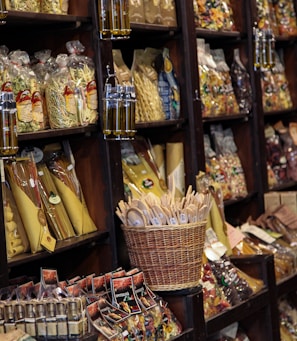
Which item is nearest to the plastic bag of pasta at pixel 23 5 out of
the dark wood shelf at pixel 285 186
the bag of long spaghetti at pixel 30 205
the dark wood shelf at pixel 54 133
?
the dark wood shelf at pixel 54 133

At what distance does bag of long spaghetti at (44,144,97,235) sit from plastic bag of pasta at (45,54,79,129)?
22 cm

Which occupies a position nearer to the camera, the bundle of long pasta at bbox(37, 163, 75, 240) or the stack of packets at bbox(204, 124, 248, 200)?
the bundle of long pasta at bbox(37, 163, 75, 240)

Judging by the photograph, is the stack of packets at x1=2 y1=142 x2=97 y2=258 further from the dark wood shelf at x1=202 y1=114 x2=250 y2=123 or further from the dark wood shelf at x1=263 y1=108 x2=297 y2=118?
the dark wood shelf at x1=263 y1=108 x2=297 y2=118

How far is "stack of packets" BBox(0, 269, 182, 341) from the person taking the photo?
2674 millimetres

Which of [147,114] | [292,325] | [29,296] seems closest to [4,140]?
[29,296]

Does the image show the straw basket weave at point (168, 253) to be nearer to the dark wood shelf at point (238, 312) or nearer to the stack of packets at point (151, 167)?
the dark wood shelf at point (238, 312)

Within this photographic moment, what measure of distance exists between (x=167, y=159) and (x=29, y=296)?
1.56m

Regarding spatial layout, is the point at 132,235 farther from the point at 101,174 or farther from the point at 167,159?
the point at 167,159

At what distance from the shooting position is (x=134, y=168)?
13.1ft

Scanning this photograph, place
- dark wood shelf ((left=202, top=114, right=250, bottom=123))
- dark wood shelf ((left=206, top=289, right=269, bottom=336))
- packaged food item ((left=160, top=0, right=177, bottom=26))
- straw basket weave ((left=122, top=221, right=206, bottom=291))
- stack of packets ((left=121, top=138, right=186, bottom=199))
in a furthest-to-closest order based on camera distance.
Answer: dark wood shelf ((left=202, top=114, right=250, bottom=123))
packaged food item ((left=160, top=0, right=177, bottom=26))
stack of packets ((left=121, top=138, right=186, bottom=199))
dark wood shelf ((left=206, top=289, right=269, bottom=336))
straw basket weave ((left=122, top=221, right=206, bottom=291))

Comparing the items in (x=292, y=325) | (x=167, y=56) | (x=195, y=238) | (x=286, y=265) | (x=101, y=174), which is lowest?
(x=292, y=325)

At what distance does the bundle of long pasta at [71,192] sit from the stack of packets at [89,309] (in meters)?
0.39

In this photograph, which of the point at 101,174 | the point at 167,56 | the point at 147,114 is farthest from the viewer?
the point at 167,56

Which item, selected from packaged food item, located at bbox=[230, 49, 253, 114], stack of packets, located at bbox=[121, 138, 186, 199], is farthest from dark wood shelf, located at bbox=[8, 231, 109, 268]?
packaged food item, located at bbox=[230, 49, 253, 114]
